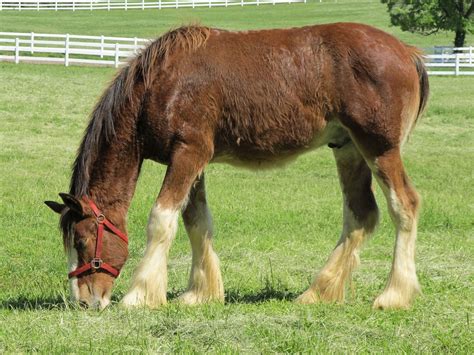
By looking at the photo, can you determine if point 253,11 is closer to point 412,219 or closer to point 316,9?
point 316,9

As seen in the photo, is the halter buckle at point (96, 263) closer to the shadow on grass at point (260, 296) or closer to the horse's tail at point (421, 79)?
the shadow on grass at point (260, 296)

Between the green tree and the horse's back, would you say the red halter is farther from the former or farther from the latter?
the green tree

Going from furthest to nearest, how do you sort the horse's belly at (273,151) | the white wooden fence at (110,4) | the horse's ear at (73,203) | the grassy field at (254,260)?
the white wooden fence at (110,4), the horse's belly at (273,151), the horse's ear at (73,203), the grassy field at (254,260)

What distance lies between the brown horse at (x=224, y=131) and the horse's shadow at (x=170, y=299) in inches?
9.5

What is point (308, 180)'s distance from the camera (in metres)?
15.7

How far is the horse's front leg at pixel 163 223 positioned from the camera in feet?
22.9

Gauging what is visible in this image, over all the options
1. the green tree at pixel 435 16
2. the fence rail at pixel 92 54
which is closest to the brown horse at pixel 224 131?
the fence rail at pixel 92 54

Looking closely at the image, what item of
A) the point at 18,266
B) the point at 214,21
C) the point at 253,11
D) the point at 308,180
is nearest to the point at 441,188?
the point at 308,180

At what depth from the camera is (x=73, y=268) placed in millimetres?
7000

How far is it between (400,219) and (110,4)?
63018mm

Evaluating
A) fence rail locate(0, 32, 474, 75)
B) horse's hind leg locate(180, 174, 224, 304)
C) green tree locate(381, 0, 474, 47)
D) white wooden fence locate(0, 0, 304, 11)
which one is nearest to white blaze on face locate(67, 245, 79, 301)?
horse's hind leg locate(180, 174, 224, 304)

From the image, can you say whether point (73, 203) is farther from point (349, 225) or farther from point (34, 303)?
point (349, 225)

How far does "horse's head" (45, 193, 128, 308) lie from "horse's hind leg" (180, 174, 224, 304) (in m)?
0.72

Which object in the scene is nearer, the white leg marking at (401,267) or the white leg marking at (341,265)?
the white leg marking at (401,267)
